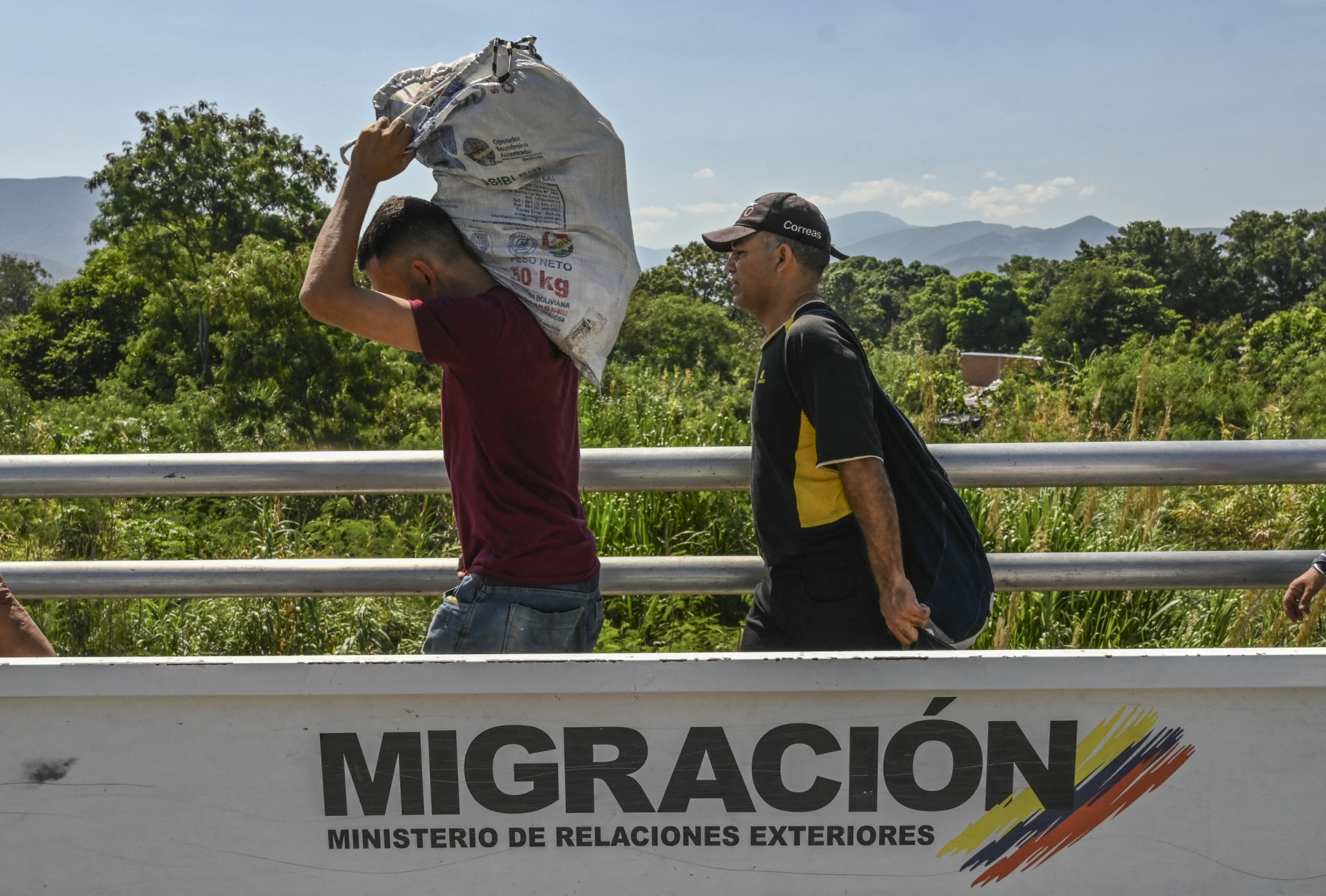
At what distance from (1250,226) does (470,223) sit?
94.0m

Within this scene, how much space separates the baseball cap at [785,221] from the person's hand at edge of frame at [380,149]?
843 millimetres

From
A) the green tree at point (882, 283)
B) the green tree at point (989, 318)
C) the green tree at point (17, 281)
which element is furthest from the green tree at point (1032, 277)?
the green tree at point (17, 281)

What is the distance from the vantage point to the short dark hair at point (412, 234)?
2.33 metres

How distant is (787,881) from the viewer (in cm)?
199

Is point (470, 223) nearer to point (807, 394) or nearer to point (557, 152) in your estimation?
point (557, 152)

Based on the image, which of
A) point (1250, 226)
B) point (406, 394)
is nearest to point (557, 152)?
point (406, 394)

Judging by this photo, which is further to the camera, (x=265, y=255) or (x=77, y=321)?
(x=77, y=321)

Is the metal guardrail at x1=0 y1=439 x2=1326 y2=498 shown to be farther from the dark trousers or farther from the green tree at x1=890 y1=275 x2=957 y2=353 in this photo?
the green tree at x1=890 y1=275 x2=957 y2=353

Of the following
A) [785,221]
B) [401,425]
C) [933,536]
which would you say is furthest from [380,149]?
[401,425]

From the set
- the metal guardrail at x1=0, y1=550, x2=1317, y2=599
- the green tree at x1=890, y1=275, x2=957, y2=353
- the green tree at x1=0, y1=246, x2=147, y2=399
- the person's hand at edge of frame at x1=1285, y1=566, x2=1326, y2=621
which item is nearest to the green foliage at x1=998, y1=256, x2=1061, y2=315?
the green tree at x1=890, y1=275, x2=957, y2=353

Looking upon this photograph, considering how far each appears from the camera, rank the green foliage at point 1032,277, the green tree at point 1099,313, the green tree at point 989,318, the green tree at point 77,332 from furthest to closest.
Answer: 1. the green foliage at point 1032,277
2. the green tree at point 989,318
3. the green tree at point 1099,313
4. the green tree at point 77,332

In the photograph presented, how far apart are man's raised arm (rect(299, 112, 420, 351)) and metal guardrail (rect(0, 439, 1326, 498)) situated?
90cm

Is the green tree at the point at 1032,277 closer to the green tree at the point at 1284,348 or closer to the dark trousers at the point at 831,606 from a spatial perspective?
the green tree at the point at 1284,348

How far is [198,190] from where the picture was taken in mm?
26109
